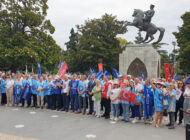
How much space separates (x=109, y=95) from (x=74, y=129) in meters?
2.40

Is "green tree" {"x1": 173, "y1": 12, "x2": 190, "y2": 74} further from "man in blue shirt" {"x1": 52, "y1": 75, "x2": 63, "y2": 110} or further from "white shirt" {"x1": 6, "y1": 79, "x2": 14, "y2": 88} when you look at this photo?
"white shirt" {"x1": 6, "y1": 79, "x2": 14, "y2": 88}

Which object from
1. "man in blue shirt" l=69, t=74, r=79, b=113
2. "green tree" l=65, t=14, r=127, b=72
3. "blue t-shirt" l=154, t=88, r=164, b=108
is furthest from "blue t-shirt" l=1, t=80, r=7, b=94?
"green tree" l=65, t=14, r=127, b=72

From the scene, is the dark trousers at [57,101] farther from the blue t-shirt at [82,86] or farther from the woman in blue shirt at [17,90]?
the woman in blue shirt at [17,90]

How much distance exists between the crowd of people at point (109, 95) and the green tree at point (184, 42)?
21.5 metres

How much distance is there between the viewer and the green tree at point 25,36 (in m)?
24.0

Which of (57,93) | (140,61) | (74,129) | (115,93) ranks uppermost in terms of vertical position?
(140,61)

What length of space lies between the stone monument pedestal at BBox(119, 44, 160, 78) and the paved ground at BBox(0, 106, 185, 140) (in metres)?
8.74

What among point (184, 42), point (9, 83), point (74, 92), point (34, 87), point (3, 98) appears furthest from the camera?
point (184, 42)

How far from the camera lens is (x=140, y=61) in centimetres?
1664

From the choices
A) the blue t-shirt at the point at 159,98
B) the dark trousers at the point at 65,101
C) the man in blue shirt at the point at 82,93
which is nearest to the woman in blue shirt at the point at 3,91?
the dark trousers at the point at 65,101

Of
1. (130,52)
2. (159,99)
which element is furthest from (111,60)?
(159,99)

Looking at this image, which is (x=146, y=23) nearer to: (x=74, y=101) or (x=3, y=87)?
(x=74, y=101)

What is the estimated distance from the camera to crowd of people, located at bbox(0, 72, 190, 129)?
7.59 meters

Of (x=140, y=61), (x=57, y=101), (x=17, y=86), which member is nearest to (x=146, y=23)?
(x=140, y=61)
